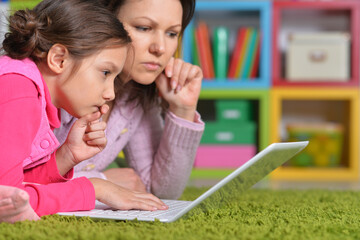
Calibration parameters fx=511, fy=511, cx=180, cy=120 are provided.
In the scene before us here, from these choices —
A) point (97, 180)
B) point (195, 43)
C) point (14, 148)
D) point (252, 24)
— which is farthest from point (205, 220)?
point (252, 24)

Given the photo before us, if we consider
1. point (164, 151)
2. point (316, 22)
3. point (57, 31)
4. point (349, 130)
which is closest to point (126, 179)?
point (164, 151)

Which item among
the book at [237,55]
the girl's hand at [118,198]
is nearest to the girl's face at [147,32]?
the girl's hand at [118,198]

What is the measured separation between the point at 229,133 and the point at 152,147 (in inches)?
47.0

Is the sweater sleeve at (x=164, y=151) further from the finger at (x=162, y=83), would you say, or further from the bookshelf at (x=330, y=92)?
the bookshelf at (x=330, y=92)

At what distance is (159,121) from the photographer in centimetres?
144

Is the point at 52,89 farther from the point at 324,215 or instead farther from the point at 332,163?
the point at 332,163

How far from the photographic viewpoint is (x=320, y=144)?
264 centimetres

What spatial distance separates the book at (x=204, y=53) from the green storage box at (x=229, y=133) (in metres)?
0.27

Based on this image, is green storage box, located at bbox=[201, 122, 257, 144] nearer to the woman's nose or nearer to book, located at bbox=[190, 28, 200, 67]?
book, located at bbox=[190, 28, 200, 67]

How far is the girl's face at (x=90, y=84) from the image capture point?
0.99 meters

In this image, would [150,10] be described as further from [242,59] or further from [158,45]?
[242,59]

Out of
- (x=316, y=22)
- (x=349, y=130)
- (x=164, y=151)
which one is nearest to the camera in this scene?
(x=164, y=151)

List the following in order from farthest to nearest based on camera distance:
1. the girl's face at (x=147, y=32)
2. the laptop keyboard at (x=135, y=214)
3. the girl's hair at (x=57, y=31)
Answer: the girl's face at (x=147, y=32)
the girl's hair at (x=57, y=31)
the laptop keyboard at (x=135, y=214)

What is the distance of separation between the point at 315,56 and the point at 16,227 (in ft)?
7.04
